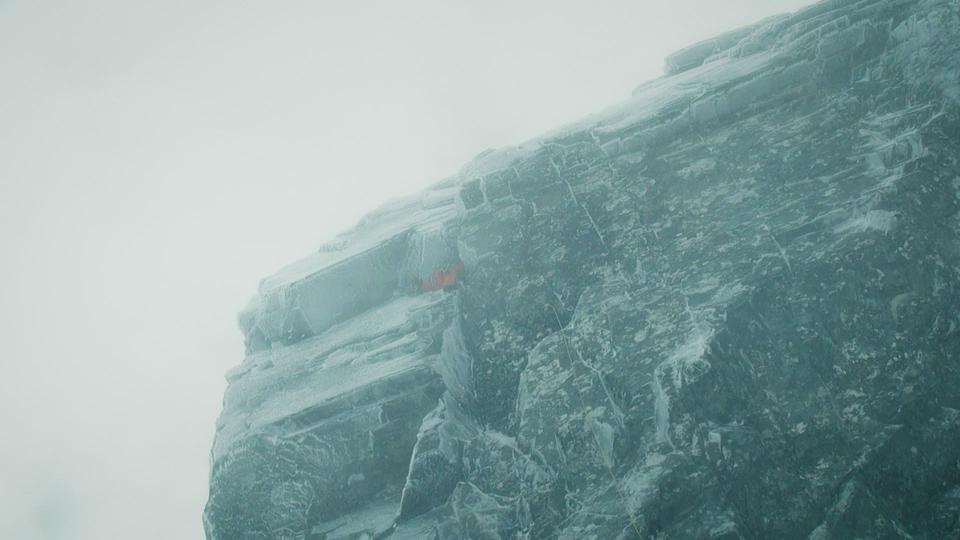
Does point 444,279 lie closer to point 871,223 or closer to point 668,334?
point 668,334

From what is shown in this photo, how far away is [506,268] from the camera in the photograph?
13523 mm

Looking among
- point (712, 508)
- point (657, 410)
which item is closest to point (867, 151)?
point (657, 410)

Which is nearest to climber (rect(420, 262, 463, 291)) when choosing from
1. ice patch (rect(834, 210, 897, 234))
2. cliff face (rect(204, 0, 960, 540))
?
cliff face (rect(204, 0, 960, 540))

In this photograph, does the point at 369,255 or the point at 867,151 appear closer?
the point at 867,151

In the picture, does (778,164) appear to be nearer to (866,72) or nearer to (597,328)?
(866,72)

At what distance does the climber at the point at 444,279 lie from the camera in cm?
1427

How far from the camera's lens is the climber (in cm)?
1427

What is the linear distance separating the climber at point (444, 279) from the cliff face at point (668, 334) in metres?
0.18

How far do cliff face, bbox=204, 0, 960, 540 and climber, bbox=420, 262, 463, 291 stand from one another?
0.18 m

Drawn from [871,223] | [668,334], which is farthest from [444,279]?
[871,223]

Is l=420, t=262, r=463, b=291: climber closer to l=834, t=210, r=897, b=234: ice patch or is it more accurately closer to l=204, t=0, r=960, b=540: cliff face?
l=204, t=0, r=960, b=540: cliff face

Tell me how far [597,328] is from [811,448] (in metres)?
4.71

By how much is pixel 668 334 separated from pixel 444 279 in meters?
6.40

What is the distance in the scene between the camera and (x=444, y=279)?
47.4ft
